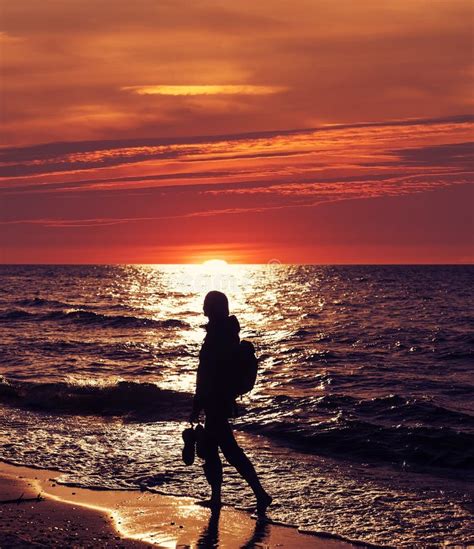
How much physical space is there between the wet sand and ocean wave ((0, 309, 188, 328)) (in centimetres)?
3141

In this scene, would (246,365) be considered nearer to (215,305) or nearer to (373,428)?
(215,305)

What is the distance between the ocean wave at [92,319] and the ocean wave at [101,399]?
2099 centimetres

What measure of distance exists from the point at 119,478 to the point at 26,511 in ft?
6.74

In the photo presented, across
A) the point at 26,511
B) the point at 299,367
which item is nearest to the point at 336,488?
the point at 26,511

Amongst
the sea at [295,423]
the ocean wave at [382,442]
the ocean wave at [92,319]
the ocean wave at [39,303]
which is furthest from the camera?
the ocean wave at [39,303]

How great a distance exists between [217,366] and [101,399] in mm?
10458

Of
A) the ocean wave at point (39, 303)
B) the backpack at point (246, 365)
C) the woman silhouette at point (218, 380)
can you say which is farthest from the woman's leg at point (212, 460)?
the ocean wave at point (39, 303)

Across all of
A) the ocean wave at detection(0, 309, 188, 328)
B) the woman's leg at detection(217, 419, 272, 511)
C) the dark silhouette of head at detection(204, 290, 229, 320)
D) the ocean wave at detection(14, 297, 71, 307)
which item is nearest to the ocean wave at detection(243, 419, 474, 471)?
the woman's leg at detection(217, 419, 272, 511)

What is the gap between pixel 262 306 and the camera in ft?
207

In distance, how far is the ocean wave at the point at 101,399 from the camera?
56.5ft

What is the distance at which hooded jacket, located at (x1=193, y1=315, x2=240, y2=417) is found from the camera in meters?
8.56

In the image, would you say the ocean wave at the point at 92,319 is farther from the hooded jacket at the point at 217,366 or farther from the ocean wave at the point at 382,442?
the hooded jacket at the point at 217,366

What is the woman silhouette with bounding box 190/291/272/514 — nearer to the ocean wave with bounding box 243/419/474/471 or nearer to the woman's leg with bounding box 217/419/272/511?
the woman's leg with bounding box 217/419/272/511

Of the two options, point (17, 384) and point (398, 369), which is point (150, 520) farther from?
point (398, 369)
